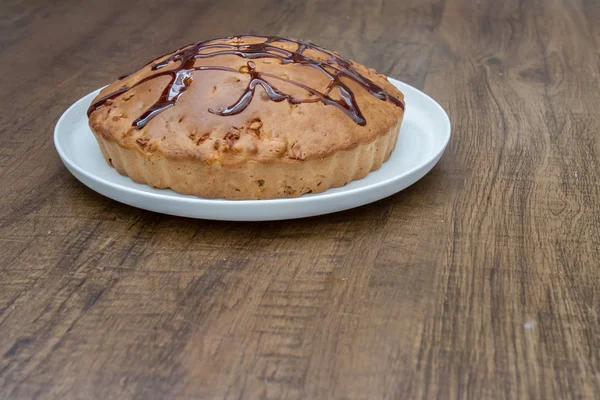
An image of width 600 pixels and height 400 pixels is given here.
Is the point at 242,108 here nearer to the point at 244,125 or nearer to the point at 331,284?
the point at 244,125

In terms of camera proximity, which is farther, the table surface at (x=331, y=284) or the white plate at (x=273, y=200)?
the white plate at (x=273, y=200)

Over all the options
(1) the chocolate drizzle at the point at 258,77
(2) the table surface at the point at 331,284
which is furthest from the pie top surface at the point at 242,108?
(2) the table surface at the point at 331,284

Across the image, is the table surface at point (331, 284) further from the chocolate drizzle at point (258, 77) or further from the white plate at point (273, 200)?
the chocolate drizzle at point (258, 77)

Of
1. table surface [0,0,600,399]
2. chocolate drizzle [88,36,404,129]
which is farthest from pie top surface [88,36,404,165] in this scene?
table surface [0,0,600,399]

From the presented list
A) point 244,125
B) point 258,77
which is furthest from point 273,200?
point 258,77

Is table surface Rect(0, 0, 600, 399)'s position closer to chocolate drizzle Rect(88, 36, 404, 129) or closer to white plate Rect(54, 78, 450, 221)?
white plate Rect(54, 78, 450, 221)

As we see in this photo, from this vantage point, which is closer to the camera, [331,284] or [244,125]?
[331,284]

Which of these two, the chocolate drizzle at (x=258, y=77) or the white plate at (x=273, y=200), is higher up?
the chocolate drizzle at (x=258, y=77)
